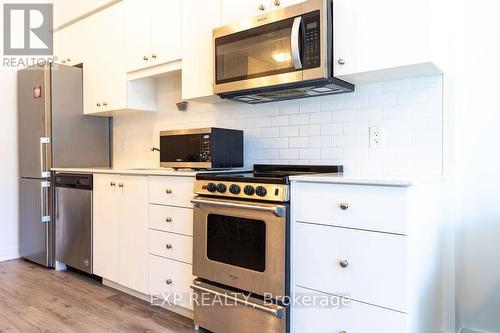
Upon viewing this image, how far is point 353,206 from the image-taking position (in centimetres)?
158

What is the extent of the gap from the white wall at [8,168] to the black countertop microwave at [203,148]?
2.16 metres

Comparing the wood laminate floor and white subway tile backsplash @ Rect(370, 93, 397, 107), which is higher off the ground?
white subway tile backsplash @ Rect(370, 93, 397, 107)

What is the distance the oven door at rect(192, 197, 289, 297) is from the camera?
178 cm

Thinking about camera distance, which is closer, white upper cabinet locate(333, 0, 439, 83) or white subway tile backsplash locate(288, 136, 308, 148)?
white upper cabinet locate(333, 0, 439, 83)

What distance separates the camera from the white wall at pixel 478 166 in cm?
190

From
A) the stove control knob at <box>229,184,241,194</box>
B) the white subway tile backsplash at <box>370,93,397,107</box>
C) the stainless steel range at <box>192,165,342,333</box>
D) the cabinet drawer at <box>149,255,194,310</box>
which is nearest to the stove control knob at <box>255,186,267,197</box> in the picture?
the stainless steel range at <box>192,165,342,333</box>

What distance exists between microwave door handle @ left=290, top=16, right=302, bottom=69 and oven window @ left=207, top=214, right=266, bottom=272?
0.87 metres

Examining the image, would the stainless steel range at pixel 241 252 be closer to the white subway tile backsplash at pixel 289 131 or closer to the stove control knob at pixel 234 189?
the stove control knob at pixel 234 189

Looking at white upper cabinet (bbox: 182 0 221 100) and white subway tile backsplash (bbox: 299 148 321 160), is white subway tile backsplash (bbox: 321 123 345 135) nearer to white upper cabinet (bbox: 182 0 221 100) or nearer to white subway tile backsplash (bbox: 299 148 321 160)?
white subway tile backsplash (bbox: 299 148 321 160)

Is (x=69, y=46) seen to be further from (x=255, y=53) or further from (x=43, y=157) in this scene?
(x=255, y=53)

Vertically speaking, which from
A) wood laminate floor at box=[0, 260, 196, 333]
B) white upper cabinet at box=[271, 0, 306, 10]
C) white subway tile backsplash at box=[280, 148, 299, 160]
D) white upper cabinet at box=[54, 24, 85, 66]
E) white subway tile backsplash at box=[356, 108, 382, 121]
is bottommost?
wood laminate floor at box=[0, 260, 196, 333]

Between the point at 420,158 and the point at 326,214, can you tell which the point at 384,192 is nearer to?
the point at 326,214

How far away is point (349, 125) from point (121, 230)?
177 cm

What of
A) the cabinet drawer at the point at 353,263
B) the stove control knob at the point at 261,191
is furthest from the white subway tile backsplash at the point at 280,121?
the cabinet drawer at the point at 353,263
